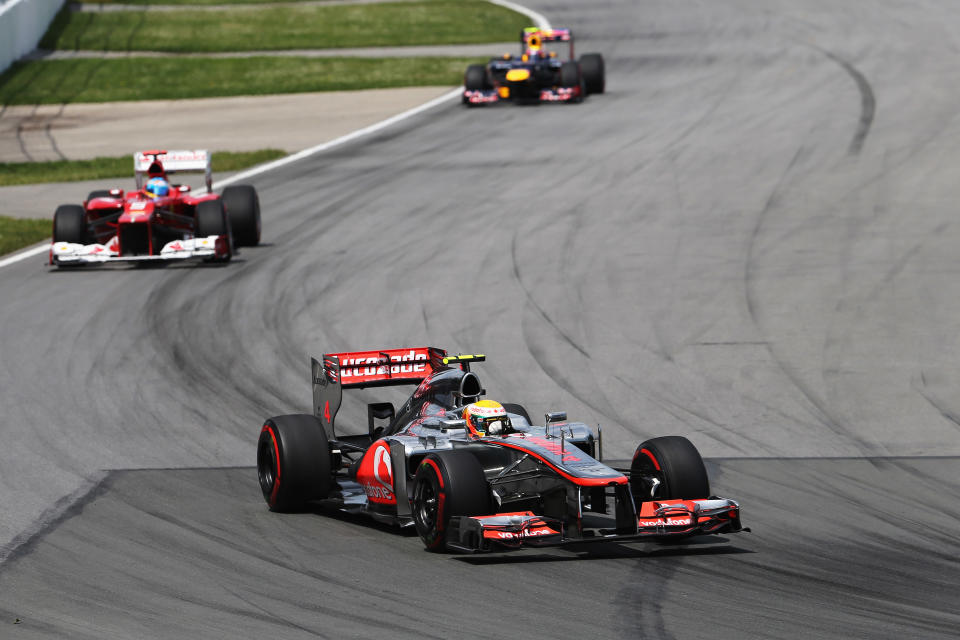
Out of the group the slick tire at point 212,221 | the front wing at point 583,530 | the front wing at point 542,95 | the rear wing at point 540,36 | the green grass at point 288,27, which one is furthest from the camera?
the green grass at point 288,27

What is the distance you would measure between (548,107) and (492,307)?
17.7 metres

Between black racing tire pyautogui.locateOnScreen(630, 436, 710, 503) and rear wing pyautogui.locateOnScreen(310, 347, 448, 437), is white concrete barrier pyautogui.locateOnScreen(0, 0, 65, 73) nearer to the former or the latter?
rear wing pyautogui.locateOnScreen(310, 347, 448, 437)

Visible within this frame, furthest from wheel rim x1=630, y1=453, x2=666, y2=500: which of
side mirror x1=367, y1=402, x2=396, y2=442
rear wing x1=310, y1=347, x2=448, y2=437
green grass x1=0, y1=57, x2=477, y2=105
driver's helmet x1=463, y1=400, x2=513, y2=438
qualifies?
green grass x1=0, y1=57, x2=477, y2=105

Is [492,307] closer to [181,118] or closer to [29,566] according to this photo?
[29,566]

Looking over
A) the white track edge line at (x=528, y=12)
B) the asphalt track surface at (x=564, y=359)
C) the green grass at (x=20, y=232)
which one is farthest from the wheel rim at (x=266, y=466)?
the white track edge line at (x=528, y=12)

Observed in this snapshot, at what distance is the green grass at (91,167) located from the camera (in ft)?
105

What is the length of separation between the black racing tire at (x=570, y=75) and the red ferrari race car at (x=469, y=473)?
24.4 metres

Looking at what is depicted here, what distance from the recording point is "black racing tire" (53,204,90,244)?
77.6 ft

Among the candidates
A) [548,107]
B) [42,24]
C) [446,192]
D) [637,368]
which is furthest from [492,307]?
→ [42,24]

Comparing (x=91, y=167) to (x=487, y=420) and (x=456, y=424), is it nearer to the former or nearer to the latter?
(x=456, y=424)

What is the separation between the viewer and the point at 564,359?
1747 centimetres

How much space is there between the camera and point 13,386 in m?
16.7

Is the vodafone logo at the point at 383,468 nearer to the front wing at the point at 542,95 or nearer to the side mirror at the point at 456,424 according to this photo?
the side mirror at the point at 456,424

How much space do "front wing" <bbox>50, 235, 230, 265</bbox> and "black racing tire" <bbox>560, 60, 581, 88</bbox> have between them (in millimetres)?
15439
